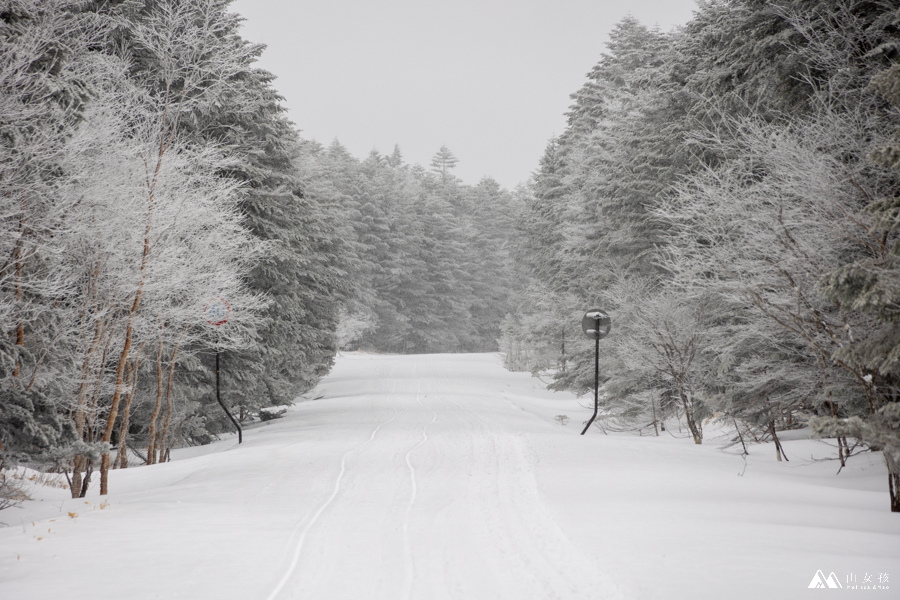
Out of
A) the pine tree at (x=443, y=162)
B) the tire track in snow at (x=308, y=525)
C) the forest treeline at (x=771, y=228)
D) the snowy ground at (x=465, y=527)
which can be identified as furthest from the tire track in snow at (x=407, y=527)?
the pine tree at (x=443, y=162)

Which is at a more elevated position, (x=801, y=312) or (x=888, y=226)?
(x=888, y=226)

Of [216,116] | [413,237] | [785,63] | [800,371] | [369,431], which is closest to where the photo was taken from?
[800,371]

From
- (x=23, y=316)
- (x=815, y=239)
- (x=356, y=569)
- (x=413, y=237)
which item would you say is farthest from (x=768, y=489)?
(x=413, y=237)

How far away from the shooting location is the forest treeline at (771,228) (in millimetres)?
7430

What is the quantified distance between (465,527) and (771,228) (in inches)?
225

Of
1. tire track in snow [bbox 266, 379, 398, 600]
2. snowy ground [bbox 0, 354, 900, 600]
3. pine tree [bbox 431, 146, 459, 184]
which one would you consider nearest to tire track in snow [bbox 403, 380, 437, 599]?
snowy ground [bbox 0, 354, 900, 600]

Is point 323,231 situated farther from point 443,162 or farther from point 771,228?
point 443,162

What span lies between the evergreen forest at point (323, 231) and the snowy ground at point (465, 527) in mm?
928

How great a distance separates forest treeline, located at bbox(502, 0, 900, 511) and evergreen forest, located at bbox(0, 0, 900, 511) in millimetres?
57

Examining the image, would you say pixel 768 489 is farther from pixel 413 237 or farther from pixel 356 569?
→ pixel 413 237

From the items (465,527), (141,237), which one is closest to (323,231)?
(141,237)

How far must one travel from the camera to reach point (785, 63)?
34.9 ft

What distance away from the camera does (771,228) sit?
922 centimetres

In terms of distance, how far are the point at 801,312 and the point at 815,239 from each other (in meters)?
0.94
